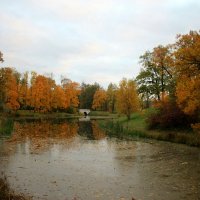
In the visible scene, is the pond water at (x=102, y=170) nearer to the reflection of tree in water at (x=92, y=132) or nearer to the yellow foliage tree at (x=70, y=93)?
the reflection of tree in water at (x=92, y=132)

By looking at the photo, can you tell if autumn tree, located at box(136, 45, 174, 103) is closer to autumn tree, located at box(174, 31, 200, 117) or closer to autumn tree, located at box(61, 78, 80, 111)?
autumn tree, located at box(174, 31, 200, 117)

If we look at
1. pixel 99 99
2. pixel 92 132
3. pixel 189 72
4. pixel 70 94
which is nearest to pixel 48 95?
pixel 70 94

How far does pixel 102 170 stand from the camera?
2056 centimetres

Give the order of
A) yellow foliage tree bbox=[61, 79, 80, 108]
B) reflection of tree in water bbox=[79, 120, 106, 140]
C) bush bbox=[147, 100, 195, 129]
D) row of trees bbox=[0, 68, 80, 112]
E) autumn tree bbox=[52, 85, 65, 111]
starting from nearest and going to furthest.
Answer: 1. bush bbox=[147, 100, 195, 129]
2. reflection of tree in water bbox=[79, 120, 106, 140]
3. row of trees bbox=[0, 68, 80, 112]
4. autumn tree bbox=[52, 85, 65, 111]
5. yellow foliage tree bbox=[61, 79, 80, 108]

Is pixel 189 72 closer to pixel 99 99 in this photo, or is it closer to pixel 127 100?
pixel 127 100

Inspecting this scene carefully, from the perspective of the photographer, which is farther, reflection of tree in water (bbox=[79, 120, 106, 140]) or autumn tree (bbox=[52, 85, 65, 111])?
autumn tree (bbox=[52, 85, 65, 111])

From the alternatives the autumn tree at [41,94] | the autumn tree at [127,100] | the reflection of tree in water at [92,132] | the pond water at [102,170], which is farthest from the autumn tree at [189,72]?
the autumn tree at [41,94]

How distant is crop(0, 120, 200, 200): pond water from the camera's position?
603 inches

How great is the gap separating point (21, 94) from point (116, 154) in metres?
68.5

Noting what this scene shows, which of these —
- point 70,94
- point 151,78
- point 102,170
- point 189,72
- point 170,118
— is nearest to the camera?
point 102,170

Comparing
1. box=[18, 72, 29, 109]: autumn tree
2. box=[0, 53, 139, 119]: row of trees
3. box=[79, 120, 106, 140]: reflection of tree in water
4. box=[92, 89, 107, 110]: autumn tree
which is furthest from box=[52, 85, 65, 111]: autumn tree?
box=[79, 120, 106, 140]: reflection of tree in water

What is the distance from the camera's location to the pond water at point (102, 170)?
15.3 metres

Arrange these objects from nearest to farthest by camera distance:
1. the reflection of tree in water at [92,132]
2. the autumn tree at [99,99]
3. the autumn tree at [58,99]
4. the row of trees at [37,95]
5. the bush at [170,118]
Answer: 1. the bush at [170,118]
2. the reflection of tree in water at [92,132]
3. the row of trees at [37,95]
4. the autumn tree at [58,99]
5. the autumn tree at [99,99]

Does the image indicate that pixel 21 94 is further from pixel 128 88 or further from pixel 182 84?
pixel 182 84
